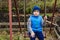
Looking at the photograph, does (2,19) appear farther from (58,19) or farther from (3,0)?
(58,19)

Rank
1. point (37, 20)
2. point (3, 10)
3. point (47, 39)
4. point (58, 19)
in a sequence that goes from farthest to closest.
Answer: point (3, 10)
point (58, 19)
point (47, 39)
point (37, 20)

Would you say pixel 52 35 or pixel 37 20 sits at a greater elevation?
pixel 37 20

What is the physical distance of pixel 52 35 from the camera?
7656 mm

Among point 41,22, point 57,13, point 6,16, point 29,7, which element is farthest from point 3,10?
point 41,22

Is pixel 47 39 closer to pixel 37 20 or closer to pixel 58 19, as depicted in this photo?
pixel 58 19

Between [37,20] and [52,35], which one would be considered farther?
[52,35]

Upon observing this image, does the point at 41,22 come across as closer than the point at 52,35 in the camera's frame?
Yes

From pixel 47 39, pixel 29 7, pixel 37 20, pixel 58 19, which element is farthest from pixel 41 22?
pixel 29 7

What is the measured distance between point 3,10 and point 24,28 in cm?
100

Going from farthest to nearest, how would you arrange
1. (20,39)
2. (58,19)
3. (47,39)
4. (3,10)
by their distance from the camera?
(3,10) → (58,19) → (47,39) → (20,39)

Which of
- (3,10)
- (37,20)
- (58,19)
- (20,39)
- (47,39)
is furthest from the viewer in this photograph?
(3,10)

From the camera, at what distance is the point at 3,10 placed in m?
8.41

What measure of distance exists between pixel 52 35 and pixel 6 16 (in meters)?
1.69

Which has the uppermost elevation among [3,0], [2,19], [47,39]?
[3,0]
